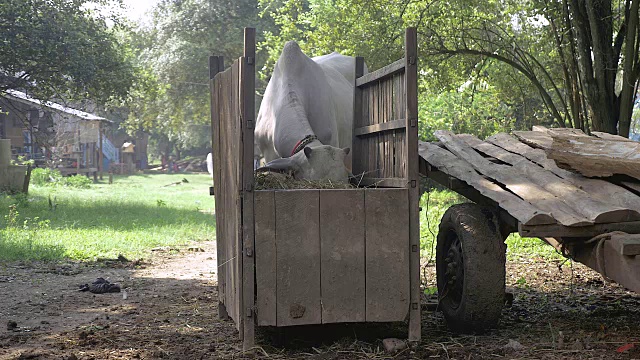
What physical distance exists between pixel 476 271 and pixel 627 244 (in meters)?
1.20

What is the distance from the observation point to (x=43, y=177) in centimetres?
2489

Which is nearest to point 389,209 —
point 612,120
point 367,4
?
point 612,120

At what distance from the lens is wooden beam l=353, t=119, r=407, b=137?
495 cm

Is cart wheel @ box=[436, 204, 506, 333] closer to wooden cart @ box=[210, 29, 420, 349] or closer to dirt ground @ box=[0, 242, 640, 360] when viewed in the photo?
dirt ground @ box=[0, 242, 640, 360]

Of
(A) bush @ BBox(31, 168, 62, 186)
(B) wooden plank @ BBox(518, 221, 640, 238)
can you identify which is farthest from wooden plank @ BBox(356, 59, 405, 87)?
(A) bush @ BBox(31, 168, 62, 186)

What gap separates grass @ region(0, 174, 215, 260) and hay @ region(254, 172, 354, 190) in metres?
4.80

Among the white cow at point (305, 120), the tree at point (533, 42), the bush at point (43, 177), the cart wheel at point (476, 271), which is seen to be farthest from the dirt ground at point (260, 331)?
the bush at point (43, 177)

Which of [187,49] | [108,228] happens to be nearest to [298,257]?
[108,228]

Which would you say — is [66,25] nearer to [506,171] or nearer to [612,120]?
[612,120]

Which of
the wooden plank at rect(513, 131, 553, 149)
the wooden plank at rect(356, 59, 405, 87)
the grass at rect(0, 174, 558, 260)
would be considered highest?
the wooden plank at rect(356, 59, 405, 87)

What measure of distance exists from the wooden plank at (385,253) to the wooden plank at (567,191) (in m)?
0.88

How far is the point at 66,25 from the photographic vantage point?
614 inches

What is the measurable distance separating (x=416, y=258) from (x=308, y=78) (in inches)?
150

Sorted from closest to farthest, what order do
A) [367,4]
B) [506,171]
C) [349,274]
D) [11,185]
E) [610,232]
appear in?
[610,232] → [349,274] → [506,171] → [367,4] → [11,185]
